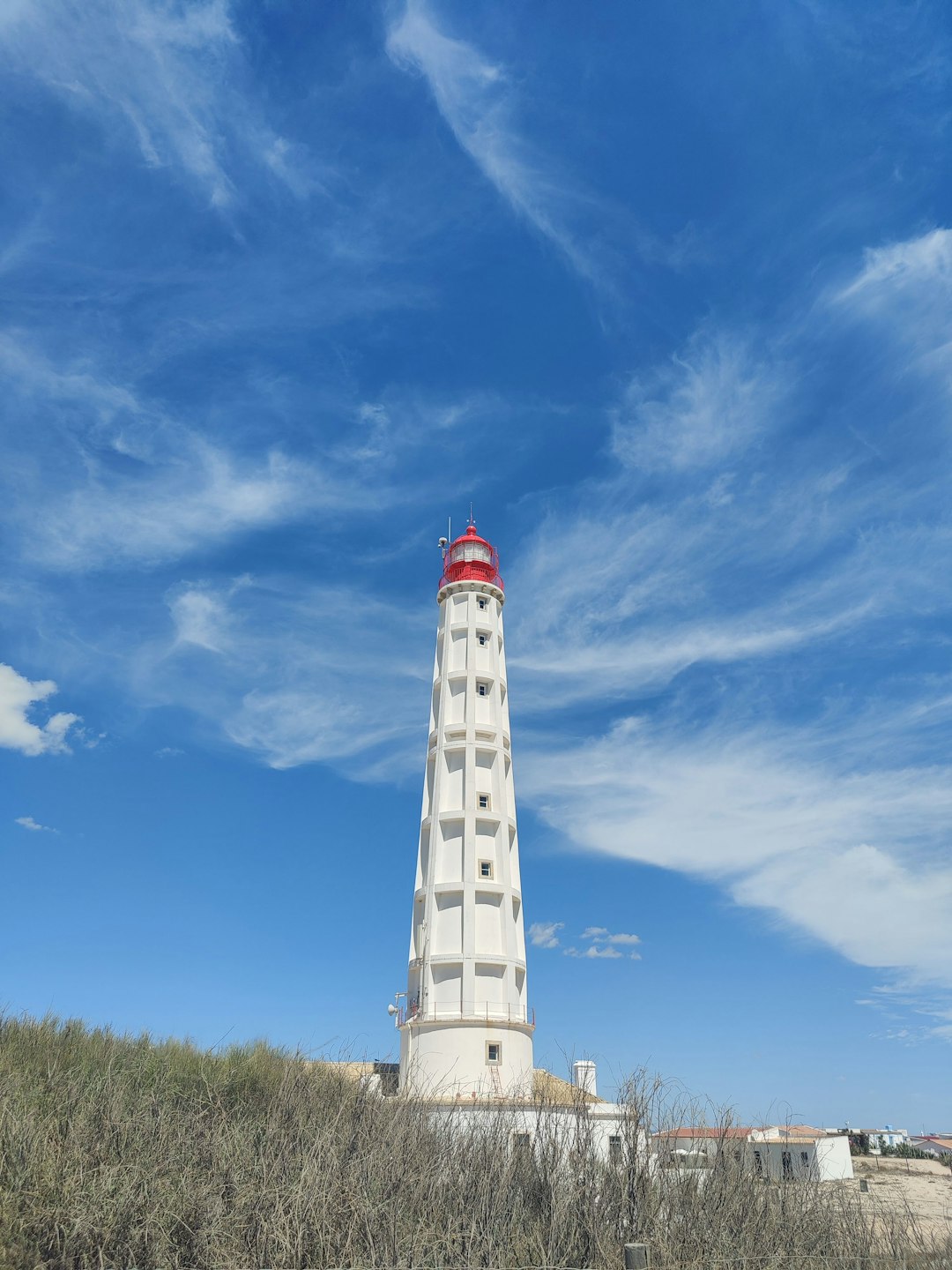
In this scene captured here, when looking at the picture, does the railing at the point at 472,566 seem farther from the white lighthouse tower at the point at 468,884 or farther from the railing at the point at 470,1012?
the railing at the point at 470,1012

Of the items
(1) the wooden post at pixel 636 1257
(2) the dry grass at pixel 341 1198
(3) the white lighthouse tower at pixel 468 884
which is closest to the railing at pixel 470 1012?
(3) the white lighthouse tower at pixel 468 884

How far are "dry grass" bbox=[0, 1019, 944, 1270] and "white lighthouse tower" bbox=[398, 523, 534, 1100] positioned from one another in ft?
38.1

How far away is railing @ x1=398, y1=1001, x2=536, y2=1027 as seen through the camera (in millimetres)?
32094

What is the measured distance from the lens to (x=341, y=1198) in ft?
42.9

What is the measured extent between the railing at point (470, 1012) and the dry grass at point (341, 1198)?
15.2m

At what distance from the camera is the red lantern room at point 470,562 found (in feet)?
140

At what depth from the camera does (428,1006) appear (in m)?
32.8

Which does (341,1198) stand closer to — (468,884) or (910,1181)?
(468,884)

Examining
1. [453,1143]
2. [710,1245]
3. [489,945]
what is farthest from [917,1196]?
[710,1245]

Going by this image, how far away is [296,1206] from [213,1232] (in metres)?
1.11

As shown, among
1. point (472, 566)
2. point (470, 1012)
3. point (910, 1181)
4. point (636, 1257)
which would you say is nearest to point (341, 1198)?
point (636, 1257)

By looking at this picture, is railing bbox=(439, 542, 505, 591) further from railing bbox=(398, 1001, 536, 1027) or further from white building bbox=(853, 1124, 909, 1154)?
white building bbox=(853, 1124, 909, 1154)

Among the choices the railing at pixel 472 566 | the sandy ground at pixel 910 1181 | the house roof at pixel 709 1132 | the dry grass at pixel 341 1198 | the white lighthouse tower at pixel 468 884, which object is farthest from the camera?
the railing at pixel 472 566

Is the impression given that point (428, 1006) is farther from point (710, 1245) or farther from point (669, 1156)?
point (710, 1245)
